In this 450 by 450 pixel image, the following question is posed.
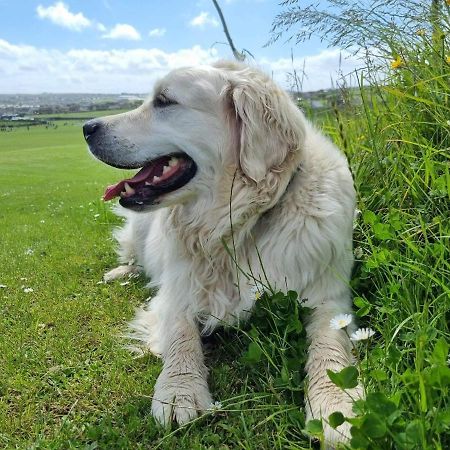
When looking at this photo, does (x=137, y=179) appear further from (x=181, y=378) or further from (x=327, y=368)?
(x=327, y=368)

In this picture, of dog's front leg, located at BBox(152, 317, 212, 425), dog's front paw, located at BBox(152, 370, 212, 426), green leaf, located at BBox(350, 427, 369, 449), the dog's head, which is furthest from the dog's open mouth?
green leaf, located at BBox(350, 427, 369, 449)

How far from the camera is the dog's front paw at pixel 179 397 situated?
1.92 metres

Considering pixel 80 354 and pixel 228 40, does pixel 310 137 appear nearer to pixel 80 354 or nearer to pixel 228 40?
pixel 228 40

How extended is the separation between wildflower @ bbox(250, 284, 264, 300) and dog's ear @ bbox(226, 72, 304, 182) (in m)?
0.52

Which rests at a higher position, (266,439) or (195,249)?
(195,249)

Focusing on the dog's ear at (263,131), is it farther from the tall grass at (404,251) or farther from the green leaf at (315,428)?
the green leaf at (315,428)

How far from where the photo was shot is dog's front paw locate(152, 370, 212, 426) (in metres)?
1.92

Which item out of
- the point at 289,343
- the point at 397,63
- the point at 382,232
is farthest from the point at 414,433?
the point at 397,63

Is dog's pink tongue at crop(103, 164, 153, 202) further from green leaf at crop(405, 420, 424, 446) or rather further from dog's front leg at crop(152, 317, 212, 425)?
green leaf at crop(405, 420, 424, 446)

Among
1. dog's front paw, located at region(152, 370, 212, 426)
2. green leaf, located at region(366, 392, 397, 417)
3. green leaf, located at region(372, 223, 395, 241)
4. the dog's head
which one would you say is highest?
the dog's head

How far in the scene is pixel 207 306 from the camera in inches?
102

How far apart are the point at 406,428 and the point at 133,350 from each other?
5.34 feet

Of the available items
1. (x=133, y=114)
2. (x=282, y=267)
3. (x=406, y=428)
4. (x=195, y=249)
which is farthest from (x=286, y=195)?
(x=406, y=428)

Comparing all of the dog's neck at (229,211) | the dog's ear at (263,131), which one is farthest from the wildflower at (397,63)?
the dog's neck at (229,211)
